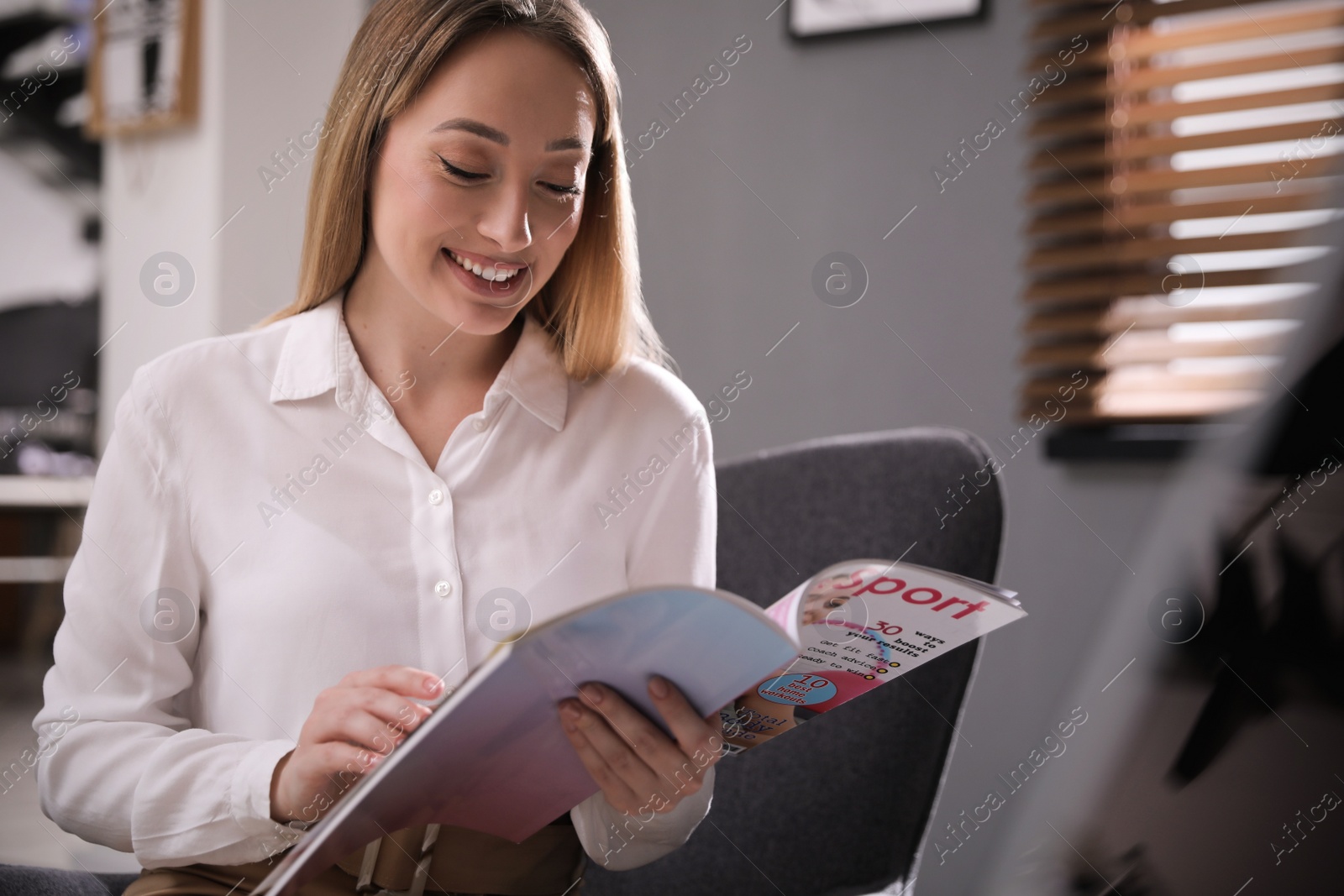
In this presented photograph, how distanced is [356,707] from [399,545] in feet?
0.84

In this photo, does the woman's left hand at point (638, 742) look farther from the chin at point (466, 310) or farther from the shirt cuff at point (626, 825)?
the chin at point (466, 310)

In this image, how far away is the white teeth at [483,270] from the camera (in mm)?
994

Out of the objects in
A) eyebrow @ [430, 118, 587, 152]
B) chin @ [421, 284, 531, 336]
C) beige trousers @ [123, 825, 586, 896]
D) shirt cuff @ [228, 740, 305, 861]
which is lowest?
beige trousers @ [123, 825, 586, 896]

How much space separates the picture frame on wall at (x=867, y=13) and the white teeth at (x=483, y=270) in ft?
4.31

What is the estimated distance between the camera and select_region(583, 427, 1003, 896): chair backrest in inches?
44.0

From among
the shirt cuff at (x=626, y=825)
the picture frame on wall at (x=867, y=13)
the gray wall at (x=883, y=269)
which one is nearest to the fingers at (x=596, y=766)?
the shirt cuff at (x=626, y=825)

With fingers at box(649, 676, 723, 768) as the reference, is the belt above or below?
below

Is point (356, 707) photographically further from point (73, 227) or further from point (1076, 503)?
point (73, 227)

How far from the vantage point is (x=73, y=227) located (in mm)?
4055

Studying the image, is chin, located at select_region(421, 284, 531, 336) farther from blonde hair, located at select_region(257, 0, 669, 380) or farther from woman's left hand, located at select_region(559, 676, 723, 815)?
woman's left hand, located at select_region(559, 676, 723, 815)

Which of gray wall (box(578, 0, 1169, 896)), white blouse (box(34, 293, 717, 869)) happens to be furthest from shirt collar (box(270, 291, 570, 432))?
gray wall (box(578, 0, 1169, 896))

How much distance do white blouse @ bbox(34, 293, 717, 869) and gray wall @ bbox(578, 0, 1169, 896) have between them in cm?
105

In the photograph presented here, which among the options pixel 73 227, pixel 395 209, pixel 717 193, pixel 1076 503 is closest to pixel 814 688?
pixel 395 209

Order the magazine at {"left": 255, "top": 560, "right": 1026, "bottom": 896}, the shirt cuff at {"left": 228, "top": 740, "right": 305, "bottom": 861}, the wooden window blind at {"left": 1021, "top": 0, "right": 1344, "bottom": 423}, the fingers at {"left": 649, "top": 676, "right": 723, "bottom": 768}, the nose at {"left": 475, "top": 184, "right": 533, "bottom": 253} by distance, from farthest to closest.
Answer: the wooden window blind at {"left": 1021, "top": 0, "right": 1344, "bottom": 423} < the nose at {"left": 475, "top": 184, "right": 533, "bottom": 253} < the shirt cuff at {"left": 228, "top": 740, "right": 305, "bottom": 861} < the fingers at {"left": 649, "top": 676, "right": 723, "bottom": 768} < the magazine at {"left": 255, "top": 560, "right": 1026, "bottom": 896}
